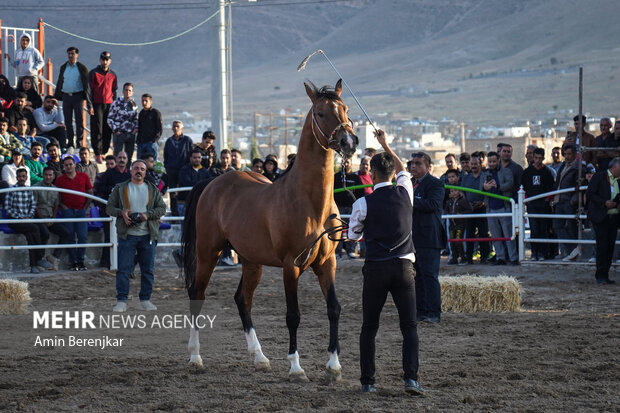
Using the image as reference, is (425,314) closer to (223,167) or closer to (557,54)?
(223,167)

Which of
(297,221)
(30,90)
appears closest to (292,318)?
(297,221)

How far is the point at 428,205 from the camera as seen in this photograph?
10414mm

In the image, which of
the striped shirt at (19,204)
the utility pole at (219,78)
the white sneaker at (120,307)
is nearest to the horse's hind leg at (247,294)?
the white sneaker at (120,307)

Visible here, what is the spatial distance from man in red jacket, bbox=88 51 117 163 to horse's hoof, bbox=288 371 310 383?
12.2 meters

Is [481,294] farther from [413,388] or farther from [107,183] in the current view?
[107,183]

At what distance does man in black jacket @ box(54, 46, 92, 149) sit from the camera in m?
19.1

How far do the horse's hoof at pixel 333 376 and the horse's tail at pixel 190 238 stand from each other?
2.43 meters

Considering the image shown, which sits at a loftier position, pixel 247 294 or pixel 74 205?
pixel 74 205

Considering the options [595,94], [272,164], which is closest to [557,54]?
[595,94]

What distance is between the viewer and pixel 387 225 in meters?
7.27

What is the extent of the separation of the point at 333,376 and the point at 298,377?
310mm

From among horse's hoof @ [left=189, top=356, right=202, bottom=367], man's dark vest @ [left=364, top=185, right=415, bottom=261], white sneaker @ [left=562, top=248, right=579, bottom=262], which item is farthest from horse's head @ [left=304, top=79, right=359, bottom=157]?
white sneaker @ [left=562, top=248, right=579, bottom=262]

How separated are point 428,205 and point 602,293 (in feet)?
12.9

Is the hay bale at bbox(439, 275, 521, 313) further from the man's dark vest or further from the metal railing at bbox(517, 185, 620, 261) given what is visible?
the man's dark vest
